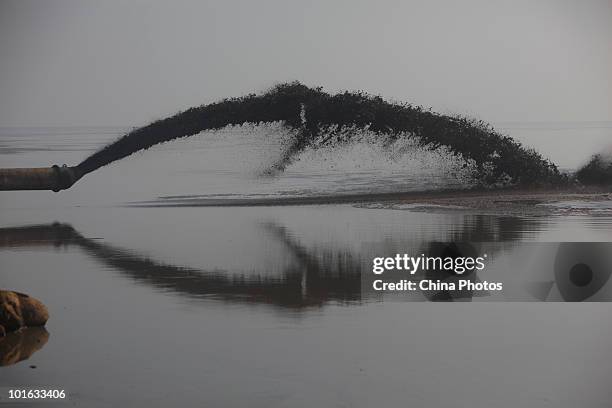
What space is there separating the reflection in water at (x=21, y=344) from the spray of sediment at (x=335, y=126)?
140 centimetres

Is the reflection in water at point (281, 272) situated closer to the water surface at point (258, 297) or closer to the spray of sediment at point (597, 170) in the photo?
the water surface at point (258, 297)

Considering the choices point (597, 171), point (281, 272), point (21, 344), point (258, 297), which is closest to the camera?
point (21, 344)

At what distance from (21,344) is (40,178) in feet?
5.12

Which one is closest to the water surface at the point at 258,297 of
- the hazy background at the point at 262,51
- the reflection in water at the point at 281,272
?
the reflection in water at the point at 281,272

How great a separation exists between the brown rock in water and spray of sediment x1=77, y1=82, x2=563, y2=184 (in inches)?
51.7

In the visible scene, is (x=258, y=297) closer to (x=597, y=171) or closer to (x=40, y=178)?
(x=40, y=178)

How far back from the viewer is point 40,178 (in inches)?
199

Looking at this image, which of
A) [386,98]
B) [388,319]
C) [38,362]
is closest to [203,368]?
[38,362]

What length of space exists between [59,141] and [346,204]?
169 centimetres

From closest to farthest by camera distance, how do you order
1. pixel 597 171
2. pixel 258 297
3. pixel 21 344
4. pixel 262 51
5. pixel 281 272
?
pixel 21 344 < pixel 258 297 < pixel 281 272 < pixel 262 51 < pixel 597 171

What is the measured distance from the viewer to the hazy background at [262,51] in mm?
4965

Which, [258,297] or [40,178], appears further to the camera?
[40,178]

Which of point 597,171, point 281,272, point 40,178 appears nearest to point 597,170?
point 597,171

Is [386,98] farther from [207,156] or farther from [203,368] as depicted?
[203,368]
